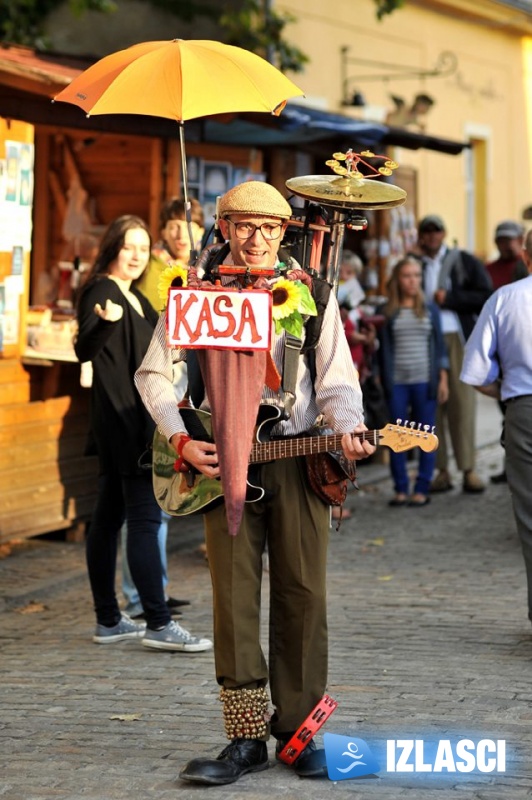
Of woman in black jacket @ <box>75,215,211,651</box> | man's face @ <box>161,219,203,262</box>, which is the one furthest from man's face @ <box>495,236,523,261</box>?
woman in black jacket @ <box>75,215,211,651</box>

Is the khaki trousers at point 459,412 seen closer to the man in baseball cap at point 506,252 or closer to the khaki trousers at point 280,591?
the man in baseball cap at point 506,252

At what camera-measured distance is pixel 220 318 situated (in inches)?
194

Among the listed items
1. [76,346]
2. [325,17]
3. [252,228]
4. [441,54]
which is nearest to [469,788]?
[252,228]

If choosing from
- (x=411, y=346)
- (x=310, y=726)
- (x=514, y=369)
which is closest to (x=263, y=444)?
(x=310, y=726)

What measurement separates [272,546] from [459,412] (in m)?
7.45

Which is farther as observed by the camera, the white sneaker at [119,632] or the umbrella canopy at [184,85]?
the white sneaker at [119,632]

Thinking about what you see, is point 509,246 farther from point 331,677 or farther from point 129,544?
point 331,677

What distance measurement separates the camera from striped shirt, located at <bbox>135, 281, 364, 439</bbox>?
16.9 feet

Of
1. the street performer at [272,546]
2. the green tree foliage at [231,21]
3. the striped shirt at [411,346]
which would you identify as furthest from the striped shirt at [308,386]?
the green tree foliage at [231,21]

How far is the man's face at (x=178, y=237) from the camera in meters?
8.56

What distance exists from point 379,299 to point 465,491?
2.94 m

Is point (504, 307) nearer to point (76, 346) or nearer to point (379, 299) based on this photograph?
point (76, 346)

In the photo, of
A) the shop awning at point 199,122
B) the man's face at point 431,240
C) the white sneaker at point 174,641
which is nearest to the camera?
the white sneaker at point 174,641

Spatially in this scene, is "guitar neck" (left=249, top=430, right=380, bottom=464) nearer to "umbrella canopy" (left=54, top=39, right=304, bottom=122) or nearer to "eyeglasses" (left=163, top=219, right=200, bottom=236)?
"umbrella canopy" (left=54, top=39, right=304, bottom=122)
